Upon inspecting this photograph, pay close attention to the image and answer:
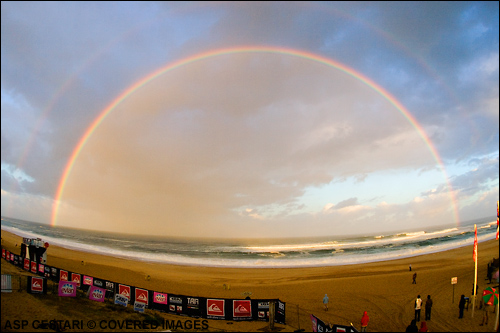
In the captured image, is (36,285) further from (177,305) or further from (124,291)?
(177,305)

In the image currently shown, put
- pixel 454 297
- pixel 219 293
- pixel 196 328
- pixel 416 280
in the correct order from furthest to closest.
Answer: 1. pixel 416 280
2. pixel 219 293
3. pixel 454 297
4. pixel 196 328

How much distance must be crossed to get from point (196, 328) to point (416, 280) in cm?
2621

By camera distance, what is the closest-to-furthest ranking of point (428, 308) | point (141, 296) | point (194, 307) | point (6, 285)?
point (194, 307) < point (6, 285) < point (428, 308) < point (141, 296)

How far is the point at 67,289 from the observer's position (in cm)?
2025

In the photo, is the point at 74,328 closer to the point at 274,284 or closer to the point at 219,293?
the point at 219,293

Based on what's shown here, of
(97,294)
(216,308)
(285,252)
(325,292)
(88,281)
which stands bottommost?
(285,252)

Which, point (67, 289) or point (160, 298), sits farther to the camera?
point (67, 289)

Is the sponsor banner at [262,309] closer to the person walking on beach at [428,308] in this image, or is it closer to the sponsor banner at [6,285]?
the person walking on beach at [428,308]

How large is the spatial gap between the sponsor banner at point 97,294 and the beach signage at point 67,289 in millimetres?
1110

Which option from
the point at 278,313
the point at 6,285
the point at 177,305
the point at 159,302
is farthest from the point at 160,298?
the point at 6,285

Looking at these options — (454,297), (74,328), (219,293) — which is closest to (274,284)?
(219,293)

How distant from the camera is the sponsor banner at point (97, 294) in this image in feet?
66.9

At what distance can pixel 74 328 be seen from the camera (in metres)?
16.1

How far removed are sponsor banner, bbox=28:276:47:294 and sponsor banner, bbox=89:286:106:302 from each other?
299 centimetres
